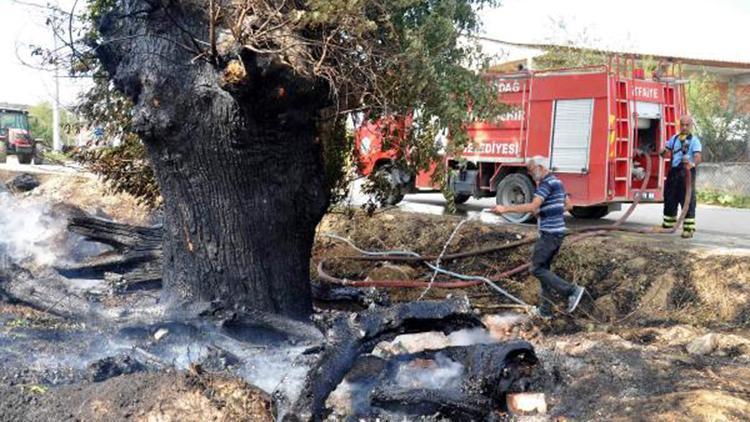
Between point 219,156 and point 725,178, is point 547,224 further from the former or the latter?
point 725,178

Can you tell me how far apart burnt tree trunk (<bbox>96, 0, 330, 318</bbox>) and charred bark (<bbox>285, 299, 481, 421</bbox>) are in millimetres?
1126

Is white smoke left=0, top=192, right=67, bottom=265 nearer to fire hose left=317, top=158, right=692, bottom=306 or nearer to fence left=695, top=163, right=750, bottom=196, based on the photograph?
fire hose left=317, top=158, right=692, bottom=306

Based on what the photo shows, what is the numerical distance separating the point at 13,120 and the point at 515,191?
96.8ft

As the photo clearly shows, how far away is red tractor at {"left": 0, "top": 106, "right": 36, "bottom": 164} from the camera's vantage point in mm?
30531

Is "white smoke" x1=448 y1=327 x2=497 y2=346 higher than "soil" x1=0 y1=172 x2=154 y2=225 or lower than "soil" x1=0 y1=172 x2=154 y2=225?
lower

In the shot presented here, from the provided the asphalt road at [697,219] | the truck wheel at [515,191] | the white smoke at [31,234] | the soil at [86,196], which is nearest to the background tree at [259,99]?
the asphalt road at [697,219]

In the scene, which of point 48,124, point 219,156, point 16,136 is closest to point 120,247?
point 219,156

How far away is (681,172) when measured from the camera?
10.4m

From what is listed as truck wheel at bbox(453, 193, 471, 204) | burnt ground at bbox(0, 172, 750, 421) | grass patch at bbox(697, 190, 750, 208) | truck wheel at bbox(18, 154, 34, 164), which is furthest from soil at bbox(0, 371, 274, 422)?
truck wheel at bbox(18, 154, 34, 164)

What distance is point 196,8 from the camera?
5582 millimetres

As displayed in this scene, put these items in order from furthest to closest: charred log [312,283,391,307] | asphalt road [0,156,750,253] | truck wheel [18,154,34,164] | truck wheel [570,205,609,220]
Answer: truck wheel [18,154,34,164] < truck wheel [570,205,609,220] < asphalt road [0,156,750,253] < charred log [312,283,391,307]

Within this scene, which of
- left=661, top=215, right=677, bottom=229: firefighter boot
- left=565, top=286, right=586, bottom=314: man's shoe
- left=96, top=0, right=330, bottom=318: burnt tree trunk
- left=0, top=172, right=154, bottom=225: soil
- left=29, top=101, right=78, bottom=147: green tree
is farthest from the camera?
left=0, top=172, right=154, bottom=225: soil

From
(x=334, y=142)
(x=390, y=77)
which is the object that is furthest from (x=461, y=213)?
(x=390, y=77)

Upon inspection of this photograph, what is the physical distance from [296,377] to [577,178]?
808 cm
